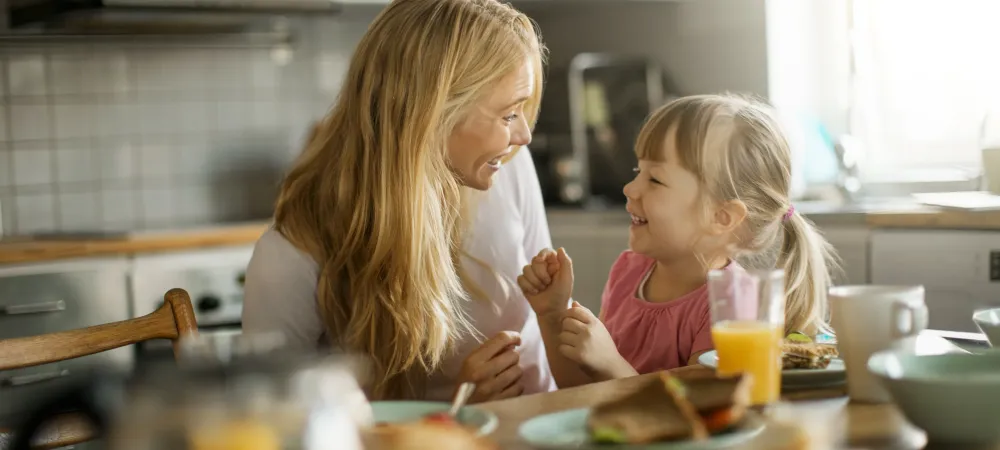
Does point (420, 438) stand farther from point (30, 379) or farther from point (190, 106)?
point (190, 106)

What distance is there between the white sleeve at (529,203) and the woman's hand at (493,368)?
491 millimetres

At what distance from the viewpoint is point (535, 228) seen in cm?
200

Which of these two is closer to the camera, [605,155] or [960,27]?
[960,27]

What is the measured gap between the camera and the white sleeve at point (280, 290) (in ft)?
5.15

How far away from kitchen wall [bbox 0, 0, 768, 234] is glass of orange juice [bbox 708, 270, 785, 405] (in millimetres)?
2620

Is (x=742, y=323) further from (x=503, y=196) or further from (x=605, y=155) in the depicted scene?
(x=605, y=155)

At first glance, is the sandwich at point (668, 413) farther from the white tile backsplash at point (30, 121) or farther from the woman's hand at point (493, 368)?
the white tile backsplash at point (30, 121)

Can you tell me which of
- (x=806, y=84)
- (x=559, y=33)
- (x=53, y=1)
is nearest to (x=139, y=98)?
(x=53, y=1)

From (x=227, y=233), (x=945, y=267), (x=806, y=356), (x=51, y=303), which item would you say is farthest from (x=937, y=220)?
(x=51, y=303)

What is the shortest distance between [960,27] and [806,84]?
1.66 feet

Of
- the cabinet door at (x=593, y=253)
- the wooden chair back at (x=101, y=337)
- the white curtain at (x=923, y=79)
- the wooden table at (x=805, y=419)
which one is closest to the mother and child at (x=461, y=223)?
the wooden chair back at (x=101, y=337)

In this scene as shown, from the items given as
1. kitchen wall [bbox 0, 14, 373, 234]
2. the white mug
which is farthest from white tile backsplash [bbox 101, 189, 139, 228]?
the white mug

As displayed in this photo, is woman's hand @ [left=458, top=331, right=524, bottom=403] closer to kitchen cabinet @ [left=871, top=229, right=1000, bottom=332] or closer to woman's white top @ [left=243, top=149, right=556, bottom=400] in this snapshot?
woman's white top @ [left=243, top=149, right=556, bottom=400]

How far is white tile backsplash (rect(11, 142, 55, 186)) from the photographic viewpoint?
3215mm
